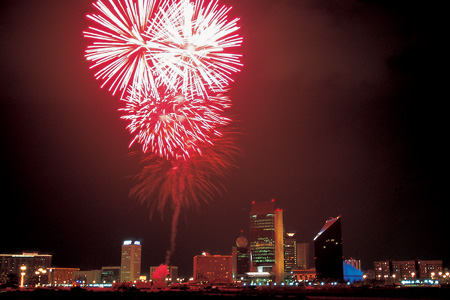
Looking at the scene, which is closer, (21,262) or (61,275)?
(61,275)

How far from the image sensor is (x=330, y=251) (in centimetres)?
14650

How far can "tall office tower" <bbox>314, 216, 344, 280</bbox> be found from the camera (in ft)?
463

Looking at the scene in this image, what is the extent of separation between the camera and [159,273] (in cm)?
10256

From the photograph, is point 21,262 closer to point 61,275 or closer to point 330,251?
point 61,275

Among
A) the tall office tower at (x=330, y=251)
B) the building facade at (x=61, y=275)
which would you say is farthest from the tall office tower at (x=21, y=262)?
the tall office tower at (x=330, y=251)

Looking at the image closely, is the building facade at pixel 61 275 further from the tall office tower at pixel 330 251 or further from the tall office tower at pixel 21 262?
the tall office tower at pixel 330 251

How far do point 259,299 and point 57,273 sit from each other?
17500cm

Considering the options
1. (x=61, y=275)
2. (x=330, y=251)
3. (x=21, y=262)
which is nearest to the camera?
(x=330, y=251)

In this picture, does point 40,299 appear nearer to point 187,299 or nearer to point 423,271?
point 187,299

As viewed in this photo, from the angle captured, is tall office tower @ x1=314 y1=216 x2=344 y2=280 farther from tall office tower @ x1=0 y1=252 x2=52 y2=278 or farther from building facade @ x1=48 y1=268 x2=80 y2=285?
tall office tower @ x1=0 y1=252 x2=52 y2=278

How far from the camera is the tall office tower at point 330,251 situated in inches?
5561

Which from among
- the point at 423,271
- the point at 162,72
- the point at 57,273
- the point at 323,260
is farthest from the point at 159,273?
the point at 423,271

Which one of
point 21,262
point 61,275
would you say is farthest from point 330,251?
point 21,262

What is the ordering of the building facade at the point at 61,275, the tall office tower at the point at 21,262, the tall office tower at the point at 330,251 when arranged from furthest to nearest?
the tall office tower at the point at 21,262 → the building facade at the point at 61,275 → the tall office tower at the point at 330,251
